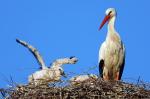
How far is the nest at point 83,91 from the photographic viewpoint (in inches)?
587

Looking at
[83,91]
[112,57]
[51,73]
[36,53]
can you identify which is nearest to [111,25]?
[112,57]

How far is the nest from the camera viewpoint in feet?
48.9

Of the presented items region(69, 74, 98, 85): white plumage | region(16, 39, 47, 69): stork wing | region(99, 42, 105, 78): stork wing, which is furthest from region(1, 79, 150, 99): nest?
region(16, 39, 47, 69): stork wing

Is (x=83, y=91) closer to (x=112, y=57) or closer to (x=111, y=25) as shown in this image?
(x=112, y=57)

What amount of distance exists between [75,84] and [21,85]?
34.9 inches

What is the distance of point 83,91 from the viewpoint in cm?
1502

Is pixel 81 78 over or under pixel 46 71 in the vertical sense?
under

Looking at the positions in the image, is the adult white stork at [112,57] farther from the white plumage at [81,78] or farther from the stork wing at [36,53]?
the white plumage at [81,78]

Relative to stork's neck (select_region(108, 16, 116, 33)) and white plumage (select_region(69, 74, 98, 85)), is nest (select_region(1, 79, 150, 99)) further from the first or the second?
stork's neck (select_region(108, 16, 116, 33))

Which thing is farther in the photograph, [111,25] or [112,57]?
[111,25]

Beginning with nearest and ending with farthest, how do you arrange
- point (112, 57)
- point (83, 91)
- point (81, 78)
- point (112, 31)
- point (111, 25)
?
point (83, 91), point (81, 78), point (112, 57), point (112, 31), point (111, 25)

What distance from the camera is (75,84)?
15188mm

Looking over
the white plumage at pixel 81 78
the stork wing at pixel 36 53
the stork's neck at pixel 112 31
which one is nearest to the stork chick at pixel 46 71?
the stork wing at pixel 36 53

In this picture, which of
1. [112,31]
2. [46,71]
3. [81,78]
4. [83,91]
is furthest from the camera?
[112,31]
